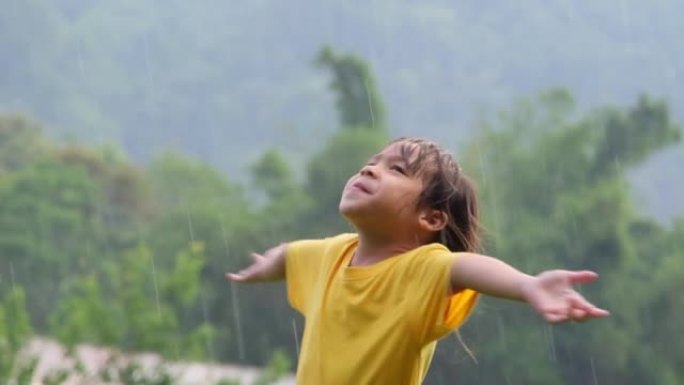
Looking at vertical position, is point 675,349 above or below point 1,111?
below

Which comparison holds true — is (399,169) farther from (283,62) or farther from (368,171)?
(283,62)

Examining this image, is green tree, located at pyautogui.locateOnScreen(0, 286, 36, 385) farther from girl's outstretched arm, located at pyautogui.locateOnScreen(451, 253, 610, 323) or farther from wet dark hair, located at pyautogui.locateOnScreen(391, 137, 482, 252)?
girl's outstretched arm, located at pyautogui.locateOnScreen(451, 253, 610, 323)

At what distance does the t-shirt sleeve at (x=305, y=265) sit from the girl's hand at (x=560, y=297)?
55 cm

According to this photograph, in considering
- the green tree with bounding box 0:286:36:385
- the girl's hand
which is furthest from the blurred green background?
the girl's hand

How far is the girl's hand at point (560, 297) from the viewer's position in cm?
177

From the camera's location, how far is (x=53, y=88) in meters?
22.9

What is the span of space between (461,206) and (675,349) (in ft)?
37.1

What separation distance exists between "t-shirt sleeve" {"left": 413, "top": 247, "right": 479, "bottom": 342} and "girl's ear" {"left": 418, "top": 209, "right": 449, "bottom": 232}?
110 millimetres

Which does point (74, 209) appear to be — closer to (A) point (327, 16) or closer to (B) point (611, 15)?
(A) point (327, 16)

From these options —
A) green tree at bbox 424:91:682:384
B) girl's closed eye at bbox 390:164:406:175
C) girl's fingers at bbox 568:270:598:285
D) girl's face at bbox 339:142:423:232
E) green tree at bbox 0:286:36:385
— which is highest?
girl's closed eye at bbox 390:164:406:175

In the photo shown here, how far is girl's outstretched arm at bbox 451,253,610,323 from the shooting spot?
1775 millimetres

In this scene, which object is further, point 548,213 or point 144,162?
point 144,162

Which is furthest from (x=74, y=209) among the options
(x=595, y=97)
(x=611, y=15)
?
(x=611, y=15)

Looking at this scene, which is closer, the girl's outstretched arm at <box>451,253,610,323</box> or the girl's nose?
the girl's outstretched arm at <box>451,253,610,323</box>
